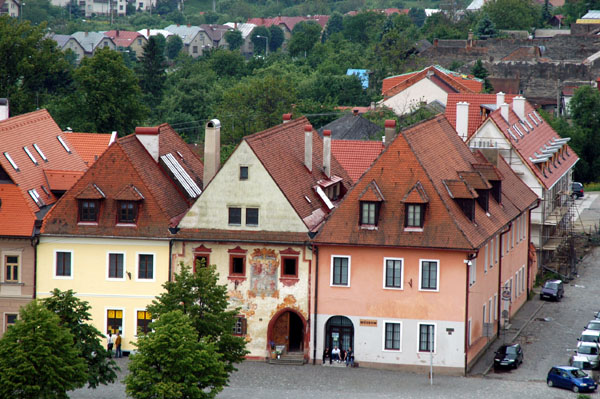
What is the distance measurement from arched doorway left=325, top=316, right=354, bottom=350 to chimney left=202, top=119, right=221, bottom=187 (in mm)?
9581

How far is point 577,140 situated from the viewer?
408 feet

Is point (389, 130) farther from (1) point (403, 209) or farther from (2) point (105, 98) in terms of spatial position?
(2) point (105, 98)

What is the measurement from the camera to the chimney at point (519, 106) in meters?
95.8

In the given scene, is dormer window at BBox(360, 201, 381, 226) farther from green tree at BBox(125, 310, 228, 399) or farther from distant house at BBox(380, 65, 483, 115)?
distant house at BBox(380, 65, 483, 115)

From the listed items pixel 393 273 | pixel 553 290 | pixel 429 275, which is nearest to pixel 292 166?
pixel 393 273

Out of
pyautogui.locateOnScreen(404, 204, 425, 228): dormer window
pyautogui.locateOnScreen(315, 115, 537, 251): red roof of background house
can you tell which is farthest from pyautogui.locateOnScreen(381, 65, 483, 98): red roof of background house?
pyautogui.locateOnScreen(404, 204, 425, 228): dormer window

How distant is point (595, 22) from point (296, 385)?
5502 inches

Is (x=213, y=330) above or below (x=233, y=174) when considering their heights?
below

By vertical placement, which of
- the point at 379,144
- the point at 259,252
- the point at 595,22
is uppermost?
the point at 595,22

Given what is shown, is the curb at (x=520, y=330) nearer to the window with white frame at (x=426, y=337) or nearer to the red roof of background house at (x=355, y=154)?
the window with white frame at (x=426, y=337)

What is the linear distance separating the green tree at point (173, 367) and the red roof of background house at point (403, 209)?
1260 centimetres

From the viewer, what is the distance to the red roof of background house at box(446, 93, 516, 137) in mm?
93113

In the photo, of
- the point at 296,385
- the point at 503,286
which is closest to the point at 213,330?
the point at 296,385

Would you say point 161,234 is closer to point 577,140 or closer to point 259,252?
point 259,252
